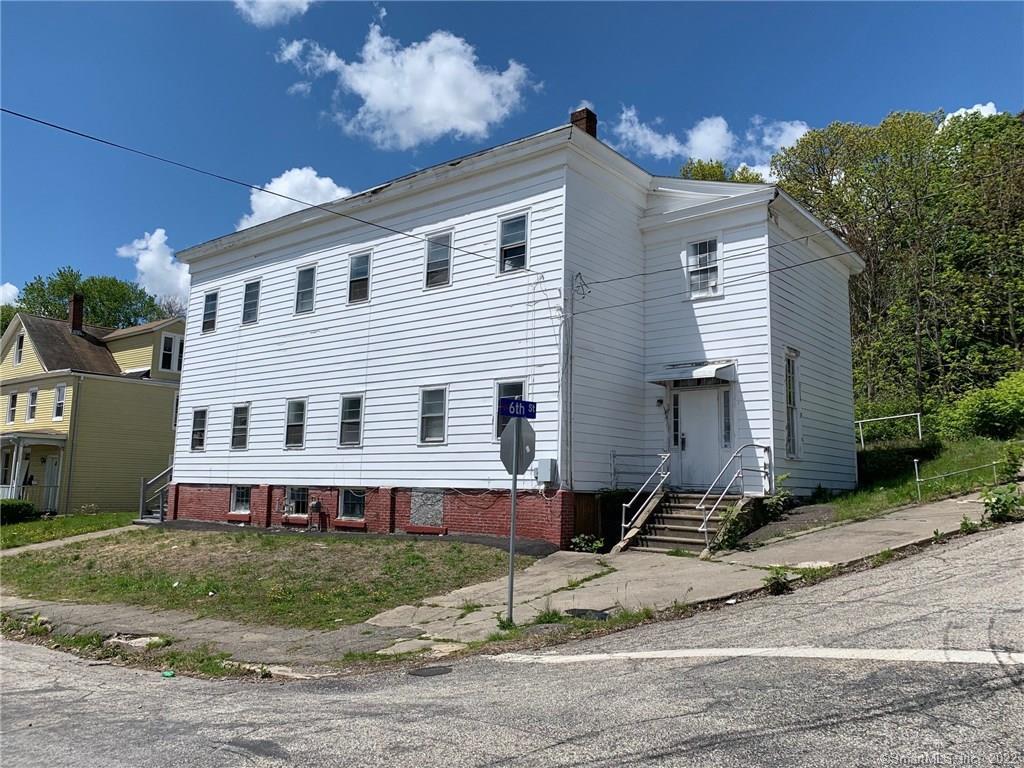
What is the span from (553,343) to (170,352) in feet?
86.8

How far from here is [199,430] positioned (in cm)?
2366

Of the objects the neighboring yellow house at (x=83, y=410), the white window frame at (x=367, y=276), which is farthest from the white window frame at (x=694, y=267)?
the neighboring yellow house at (x=83, y=410)

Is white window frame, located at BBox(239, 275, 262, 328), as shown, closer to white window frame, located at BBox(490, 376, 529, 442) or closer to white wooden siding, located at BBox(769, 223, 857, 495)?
white window frame, located at BBox(490, 376, 529, 442)

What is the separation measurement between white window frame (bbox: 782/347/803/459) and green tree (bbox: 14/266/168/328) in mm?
57229

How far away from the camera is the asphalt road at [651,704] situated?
4734 mm

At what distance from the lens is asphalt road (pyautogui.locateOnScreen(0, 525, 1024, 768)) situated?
4.73 meters

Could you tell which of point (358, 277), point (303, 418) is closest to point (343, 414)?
point (303, 418)

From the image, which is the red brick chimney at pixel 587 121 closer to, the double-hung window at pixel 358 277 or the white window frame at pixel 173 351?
the double-hung window at pixel 358 277

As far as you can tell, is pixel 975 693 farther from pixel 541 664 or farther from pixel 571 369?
pixel 571 369

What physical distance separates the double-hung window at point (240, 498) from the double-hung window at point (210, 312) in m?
5.08

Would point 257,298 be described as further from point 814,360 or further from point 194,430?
point 814,360

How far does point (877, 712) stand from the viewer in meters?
5.04

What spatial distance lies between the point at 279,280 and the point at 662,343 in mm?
10924

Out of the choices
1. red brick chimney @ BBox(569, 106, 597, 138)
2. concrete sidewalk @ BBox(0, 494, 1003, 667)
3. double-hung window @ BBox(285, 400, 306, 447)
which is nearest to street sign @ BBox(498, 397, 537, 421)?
concrete sidewalk @ BBox(0, 494, 1003, 667)
